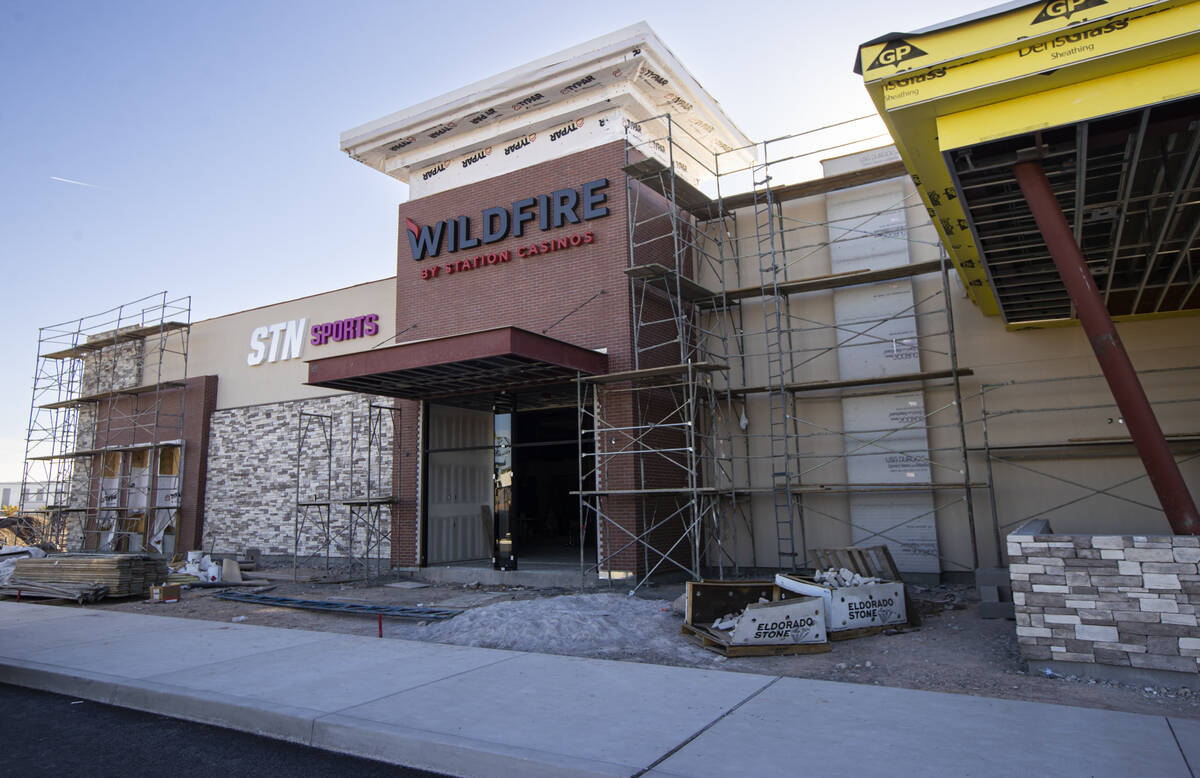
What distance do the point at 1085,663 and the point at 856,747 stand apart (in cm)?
315

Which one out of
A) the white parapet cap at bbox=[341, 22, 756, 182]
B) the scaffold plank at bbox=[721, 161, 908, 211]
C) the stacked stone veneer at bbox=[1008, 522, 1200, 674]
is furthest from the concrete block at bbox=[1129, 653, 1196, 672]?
the white parapet cap at bbox=[341, 22, 756, 182]

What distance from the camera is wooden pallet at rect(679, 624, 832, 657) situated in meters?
7.66

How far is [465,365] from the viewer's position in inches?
494

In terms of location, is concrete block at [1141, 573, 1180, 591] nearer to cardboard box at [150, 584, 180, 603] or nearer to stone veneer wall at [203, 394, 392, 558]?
cardboard box at [150, 584, 180, 603]

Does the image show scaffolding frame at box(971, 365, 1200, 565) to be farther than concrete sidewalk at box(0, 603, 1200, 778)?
Yes

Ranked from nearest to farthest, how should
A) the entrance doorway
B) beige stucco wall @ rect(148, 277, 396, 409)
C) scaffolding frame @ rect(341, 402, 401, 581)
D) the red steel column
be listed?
the red steel column → the entrance doorway → scaffolding frame @ rect(341, 402, 401, 581) → beige stucco wall @ rect(148, 277, 396, 409)

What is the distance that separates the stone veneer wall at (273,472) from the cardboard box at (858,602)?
11.6 metres

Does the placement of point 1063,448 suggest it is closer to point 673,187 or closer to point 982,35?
point 982,35

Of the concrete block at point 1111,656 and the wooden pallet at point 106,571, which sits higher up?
the wooden pallet at point 106,571

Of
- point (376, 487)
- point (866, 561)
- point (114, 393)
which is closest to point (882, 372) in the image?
point (866, 561)

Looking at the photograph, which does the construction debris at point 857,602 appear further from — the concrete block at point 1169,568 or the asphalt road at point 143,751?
the asphalt road at point 143,751

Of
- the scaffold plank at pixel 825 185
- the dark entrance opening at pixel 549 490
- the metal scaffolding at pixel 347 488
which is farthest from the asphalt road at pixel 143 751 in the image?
the dark entrance opening at pixel 549 490

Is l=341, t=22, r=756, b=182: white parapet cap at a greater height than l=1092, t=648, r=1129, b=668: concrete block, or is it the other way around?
l=341, t=22, r=756, b=182: white parapet cap

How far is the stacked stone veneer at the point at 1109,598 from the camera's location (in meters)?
6.02
